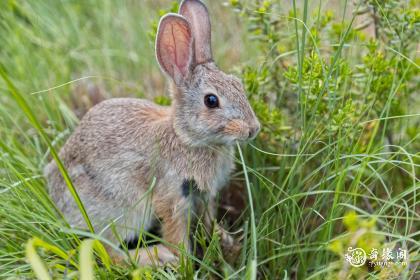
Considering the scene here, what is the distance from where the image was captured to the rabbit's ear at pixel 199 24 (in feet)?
13.5

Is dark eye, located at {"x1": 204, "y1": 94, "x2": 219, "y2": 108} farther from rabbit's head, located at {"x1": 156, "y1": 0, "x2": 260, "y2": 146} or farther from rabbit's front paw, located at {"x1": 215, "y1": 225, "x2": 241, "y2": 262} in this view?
rabbit's front paw, located at {"x1": 215, "y1": 225, "x2": 241, "y2": 262}

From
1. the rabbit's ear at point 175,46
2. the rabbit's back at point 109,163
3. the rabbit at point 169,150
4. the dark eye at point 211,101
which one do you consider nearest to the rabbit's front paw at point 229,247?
the rabbit at point 169,150

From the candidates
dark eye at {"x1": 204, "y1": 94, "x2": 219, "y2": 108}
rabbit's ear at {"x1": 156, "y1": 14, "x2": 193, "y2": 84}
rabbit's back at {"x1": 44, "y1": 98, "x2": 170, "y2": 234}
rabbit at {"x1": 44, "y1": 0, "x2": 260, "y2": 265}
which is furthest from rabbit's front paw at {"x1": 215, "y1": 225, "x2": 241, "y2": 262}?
rabbit's ear at {"x1": 156, "y1": 14, "x2": 193, "y2": 84}

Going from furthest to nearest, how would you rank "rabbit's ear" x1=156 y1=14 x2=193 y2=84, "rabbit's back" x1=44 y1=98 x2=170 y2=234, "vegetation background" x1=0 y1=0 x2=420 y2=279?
"rabbit's back" x1=44 y1=98 x2=170 y2=234 → "rabbit's ear" x1=156 y1=14 x2=193 y2=84 → "vegetation background" x1=0 y1=0 x2=420 y2=279

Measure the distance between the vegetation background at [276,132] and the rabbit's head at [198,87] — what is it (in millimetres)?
271

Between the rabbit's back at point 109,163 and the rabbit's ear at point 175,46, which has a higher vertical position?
the rabbit's ear at point 175,46

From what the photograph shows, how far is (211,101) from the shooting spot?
391cm

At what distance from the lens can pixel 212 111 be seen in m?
3.87

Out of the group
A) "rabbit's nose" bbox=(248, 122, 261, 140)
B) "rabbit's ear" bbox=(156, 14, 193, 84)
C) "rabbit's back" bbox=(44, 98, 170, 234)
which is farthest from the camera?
"rabbit's back" bbox=(44, 98, 170, 234)

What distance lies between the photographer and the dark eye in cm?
389

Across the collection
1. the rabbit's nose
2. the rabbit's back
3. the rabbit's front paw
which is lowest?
the rabbit's front paw

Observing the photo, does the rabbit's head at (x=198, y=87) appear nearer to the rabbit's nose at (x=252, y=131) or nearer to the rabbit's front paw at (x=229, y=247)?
the rabbit's nose at (x=252, y=131)

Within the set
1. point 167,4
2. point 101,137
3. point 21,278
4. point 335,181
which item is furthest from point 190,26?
point 167,4

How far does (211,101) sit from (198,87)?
0.15 metres
